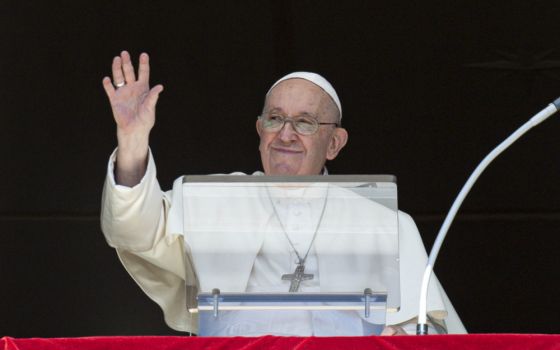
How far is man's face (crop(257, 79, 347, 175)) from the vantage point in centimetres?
455

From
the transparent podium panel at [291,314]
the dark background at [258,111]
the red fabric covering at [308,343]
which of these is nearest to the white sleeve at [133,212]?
the transparent podium panel at [291,314]

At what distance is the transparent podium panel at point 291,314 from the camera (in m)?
3.57

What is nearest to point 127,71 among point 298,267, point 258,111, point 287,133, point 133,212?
point 133,212

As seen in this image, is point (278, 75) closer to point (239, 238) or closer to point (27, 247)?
point (27, 247)

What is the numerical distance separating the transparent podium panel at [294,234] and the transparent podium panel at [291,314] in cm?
2

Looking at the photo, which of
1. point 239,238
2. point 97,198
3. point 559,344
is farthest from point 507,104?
point 559,344

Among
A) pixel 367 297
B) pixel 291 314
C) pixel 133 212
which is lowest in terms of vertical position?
pixel 291 314

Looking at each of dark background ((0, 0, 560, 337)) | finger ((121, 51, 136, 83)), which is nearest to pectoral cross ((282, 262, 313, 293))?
finger ((121, 51, 136, 83))

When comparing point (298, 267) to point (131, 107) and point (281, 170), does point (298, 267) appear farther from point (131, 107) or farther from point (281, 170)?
point (281, 170)

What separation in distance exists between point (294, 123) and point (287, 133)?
0.06 m

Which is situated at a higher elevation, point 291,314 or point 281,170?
point 281,170

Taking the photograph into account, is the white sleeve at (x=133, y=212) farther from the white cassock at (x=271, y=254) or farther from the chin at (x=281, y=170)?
the chin at (x=281, y=170)

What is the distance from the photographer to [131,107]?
158 inches

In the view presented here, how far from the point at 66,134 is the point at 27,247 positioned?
56cm
